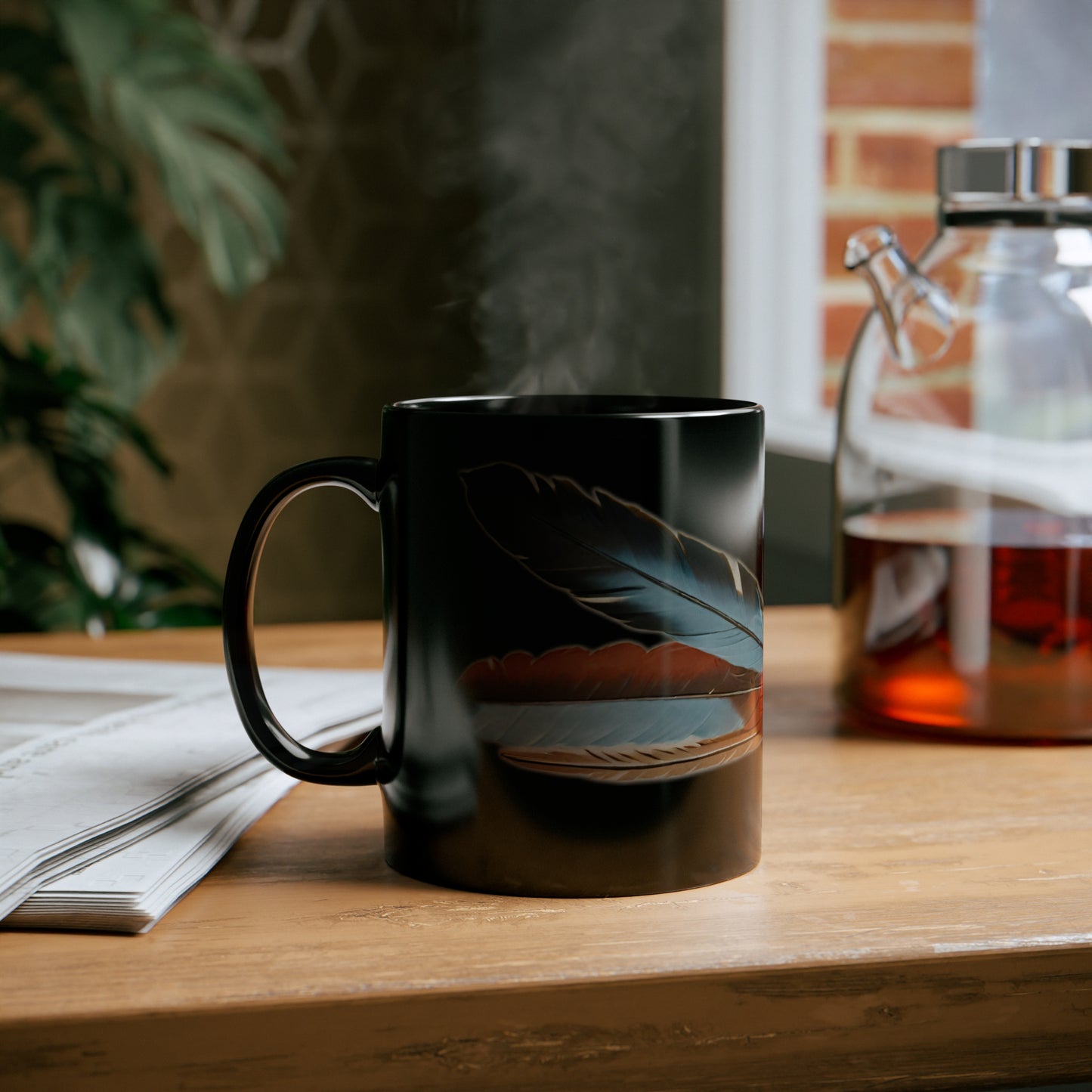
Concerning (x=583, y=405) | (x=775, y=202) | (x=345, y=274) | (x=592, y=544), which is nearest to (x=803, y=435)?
(x=775, y=202)

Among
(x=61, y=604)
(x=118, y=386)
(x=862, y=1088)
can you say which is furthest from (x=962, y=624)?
(x=118, y=386)

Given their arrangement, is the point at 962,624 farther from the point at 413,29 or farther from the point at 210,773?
the point at 413,29

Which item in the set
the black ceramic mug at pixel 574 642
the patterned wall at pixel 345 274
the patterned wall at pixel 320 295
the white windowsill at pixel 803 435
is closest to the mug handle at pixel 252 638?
the black ceramic mug at pixel 574 642

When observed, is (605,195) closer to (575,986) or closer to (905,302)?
(905,302)

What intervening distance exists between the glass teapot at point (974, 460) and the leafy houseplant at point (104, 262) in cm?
72

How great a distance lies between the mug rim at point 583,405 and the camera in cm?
42

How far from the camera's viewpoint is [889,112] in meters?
1.55

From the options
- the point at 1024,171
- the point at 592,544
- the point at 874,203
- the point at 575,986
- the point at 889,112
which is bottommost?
the point at 575,986

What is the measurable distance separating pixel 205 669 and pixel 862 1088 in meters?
0.43

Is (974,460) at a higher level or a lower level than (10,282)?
lower

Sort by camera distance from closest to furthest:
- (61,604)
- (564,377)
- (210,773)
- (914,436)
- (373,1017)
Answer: (373,1017) → (210,773) → (914,436) → (61,604) → (564,377)

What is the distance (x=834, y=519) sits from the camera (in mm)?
657

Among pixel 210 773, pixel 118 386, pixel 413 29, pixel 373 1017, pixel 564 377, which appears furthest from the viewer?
pixel 413 29

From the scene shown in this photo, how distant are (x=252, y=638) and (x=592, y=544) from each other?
120mm
